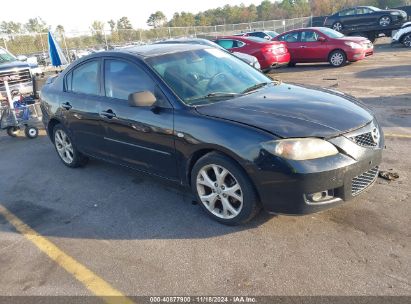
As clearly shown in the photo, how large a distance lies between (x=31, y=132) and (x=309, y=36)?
11076mm

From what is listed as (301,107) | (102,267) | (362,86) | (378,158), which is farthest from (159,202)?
(362,86)

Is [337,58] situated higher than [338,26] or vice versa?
[338,26]

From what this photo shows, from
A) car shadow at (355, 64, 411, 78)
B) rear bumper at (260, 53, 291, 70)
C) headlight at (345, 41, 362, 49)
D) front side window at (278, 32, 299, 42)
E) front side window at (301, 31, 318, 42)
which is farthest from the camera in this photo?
front side window at (278, 32, 299, 42)

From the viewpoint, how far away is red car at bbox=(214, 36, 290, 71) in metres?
13.7

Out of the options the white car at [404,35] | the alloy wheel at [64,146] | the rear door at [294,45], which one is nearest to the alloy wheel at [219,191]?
the alloy wheel at [64,146]

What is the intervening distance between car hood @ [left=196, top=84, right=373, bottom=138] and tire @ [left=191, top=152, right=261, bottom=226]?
0.43 m

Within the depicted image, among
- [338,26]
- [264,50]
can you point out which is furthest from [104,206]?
[338,26]

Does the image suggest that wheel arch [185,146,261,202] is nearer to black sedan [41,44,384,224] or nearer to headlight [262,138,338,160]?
black sedan [41,44,384,224]

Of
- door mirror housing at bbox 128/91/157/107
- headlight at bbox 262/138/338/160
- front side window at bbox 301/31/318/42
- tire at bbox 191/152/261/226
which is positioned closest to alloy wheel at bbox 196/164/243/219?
tire at bbox 191/152/261/226

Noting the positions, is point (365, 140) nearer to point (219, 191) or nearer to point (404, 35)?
point (219, 191)

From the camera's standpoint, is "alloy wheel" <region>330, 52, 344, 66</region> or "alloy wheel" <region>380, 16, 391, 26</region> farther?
"alloy wheel" <region>380, 16, 391, 26</region>

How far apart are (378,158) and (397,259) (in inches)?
37.7

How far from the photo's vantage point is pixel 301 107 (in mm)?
3676

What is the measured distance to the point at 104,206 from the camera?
4.52 metres
